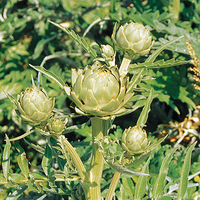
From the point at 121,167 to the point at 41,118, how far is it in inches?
5.4

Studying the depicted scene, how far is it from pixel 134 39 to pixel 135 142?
0.16 metres

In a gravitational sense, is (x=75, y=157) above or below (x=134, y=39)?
below

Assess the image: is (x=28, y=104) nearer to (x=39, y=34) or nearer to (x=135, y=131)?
(x=135, y=131)

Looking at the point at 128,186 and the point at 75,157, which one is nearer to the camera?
the point at 75,157

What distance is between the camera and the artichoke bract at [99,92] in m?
0.35

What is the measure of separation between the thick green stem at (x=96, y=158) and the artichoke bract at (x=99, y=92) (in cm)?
5

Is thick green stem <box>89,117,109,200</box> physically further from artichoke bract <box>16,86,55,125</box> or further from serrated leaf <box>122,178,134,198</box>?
serrated leaf <box>122,178,134,198</box>

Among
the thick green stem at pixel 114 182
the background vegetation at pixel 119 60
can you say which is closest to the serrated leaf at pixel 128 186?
the background vegetation at pixel 119 60

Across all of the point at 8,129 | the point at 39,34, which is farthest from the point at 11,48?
the point at 8,129

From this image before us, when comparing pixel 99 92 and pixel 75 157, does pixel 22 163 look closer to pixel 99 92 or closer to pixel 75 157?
pixel 75 157

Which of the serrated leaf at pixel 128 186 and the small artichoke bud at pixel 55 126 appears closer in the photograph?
the small artichoke bud at pixel 55 126

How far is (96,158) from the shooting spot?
0.45m

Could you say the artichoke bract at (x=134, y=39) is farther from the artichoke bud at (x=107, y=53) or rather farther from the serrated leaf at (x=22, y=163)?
the serrated leaf at (x=22, y=163)

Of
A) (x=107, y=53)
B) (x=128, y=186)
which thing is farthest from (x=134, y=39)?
(x=128, y=186)
